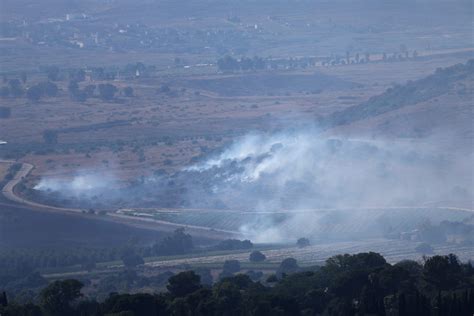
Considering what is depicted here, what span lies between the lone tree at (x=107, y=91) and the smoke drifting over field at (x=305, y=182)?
3929 centimetres

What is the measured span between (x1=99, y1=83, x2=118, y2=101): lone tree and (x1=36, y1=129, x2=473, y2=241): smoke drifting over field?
129ft

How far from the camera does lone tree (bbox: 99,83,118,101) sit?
127000 millimetres

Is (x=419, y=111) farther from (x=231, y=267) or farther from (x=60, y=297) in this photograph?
(x=60, y=297)

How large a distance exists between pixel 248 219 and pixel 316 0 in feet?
418

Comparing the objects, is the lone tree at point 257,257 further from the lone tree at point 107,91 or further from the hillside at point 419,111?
the lone tree at point 107,91

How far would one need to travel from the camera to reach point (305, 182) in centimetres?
7850

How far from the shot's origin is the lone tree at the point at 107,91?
127 metres

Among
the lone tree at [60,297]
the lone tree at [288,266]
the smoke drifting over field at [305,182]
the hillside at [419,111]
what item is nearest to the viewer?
the lone tree at [60,297]

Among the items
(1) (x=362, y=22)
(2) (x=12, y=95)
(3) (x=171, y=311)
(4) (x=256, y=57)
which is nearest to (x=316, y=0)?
(1) (x=362, y=22)

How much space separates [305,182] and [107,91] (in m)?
52.1

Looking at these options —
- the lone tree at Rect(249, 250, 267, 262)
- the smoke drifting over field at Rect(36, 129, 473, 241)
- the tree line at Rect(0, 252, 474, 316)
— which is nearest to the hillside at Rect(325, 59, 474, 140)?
the smoke drifting over field at Rect(36, 129, 473, 241)

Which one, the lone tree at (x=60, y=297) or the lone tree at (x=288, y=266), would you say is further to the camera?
the lone tree at (x=288, y=266)

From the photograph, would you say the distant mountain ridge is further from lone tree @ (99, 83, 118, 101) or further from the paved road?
lone tree @ (99, 83, 118, 101)

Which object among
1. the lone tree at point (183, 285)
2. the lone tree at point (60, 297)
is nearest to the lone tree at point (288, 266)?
the lone tree at point (183, 285)
